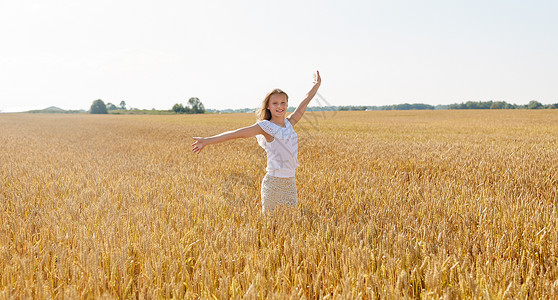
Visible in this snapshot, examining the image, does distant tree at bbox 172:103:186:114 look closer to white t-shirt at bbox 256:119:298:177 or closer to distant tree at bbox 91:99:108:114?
distant tree at bbox 91:99:108:114

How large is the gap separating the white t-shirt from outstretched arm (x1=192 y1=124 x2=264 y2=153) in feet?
0.52

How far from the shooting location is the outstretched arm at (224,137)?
2.84m

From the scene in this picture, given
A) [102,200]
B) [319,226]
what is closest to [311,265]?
[319,226]

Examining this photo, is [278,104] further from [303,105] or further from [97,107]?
[97,107]

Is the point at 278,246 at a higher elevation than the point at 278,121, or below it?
below

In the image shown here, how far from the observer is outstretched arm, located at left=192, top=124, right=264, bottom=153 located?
112 inches

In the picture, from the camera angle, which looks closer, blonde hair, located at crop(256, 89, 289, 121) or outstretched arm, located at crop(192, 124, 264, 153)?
outstretched arm, located at crop(192, 124, 264, 153)

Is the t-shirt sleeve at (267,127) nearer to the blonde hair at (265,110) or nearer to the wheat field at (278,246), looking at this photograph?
the blonde hair at (265,110)

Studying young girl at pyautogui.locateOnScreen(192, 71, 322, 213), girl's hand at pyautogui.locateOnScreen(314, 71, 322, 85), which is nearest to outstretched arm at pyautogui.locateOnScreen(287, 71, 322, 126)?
girl's hand at pyautogui.locateOnScreen(314, 71, 322, 85)

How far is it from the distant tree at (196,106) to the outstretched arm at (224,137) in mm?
103219

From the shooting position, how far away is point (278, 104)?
10.7 ft

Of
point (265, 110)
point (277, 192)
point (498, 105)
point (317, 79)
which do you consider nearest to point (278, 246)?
point (277, 192)

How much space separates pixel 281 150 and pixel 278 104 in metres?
0.45

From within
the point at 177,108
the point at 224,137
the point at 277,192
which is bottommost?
the point at 277,192
